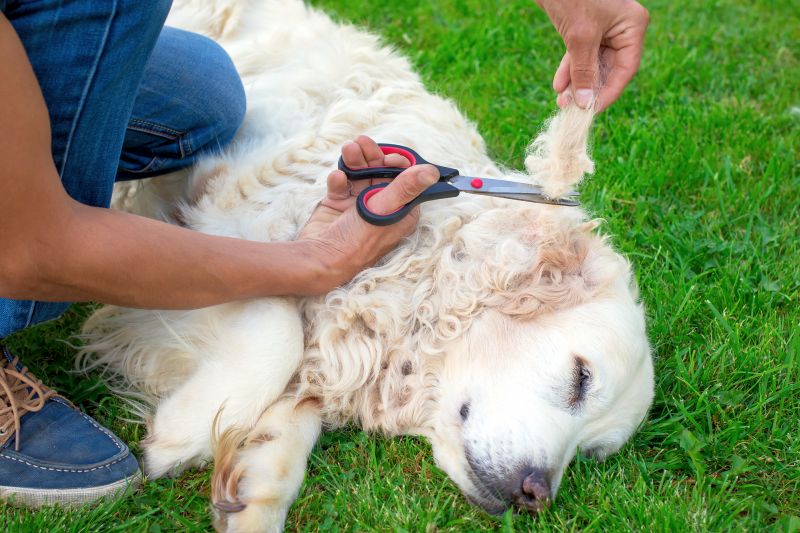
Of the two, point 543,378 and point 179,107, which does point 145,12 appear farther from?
point 543,378

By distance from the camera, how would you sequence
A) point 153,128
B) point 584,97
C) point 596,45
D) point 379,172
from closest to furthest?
1. point 596,45
2. point 584,97
3. point 379,172
4. point 153,128

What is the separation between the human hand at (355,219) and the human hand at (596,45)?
0.55 meters

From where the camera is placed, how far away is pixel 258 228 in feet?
9.45

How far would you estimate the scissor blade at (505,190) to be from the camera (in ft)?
8.73

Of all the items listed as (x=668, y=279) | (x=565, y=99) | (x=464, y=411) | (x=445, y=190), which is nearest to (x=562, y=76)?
(x=565, y=99)

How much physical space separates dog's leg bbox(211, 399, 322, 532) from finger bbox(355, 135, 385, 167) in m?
0.91

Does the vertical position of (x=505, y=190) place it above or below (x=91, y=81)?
below

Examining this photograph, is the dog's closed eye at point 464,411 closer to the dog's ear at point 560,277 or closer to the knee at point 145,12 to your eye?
the dog's ear at point 560,277

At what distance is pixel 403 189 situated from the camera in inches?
101

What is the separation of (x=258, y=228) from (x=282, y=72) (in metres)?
1.11

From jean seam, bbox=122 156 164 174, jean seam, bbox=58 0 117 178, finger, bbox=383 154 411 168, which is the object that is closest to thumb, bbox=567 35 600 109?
finger, bbox=383 154 411 168

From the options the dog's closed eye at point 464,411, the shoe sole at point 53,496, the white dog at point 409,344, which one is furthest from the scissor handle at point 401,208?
the shoe sole at point 53,496

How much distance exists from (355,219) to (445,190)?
1.07 feet

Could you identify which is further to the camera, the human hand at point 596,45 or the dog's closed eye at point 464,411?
the dog's closed eye at point 464,411
